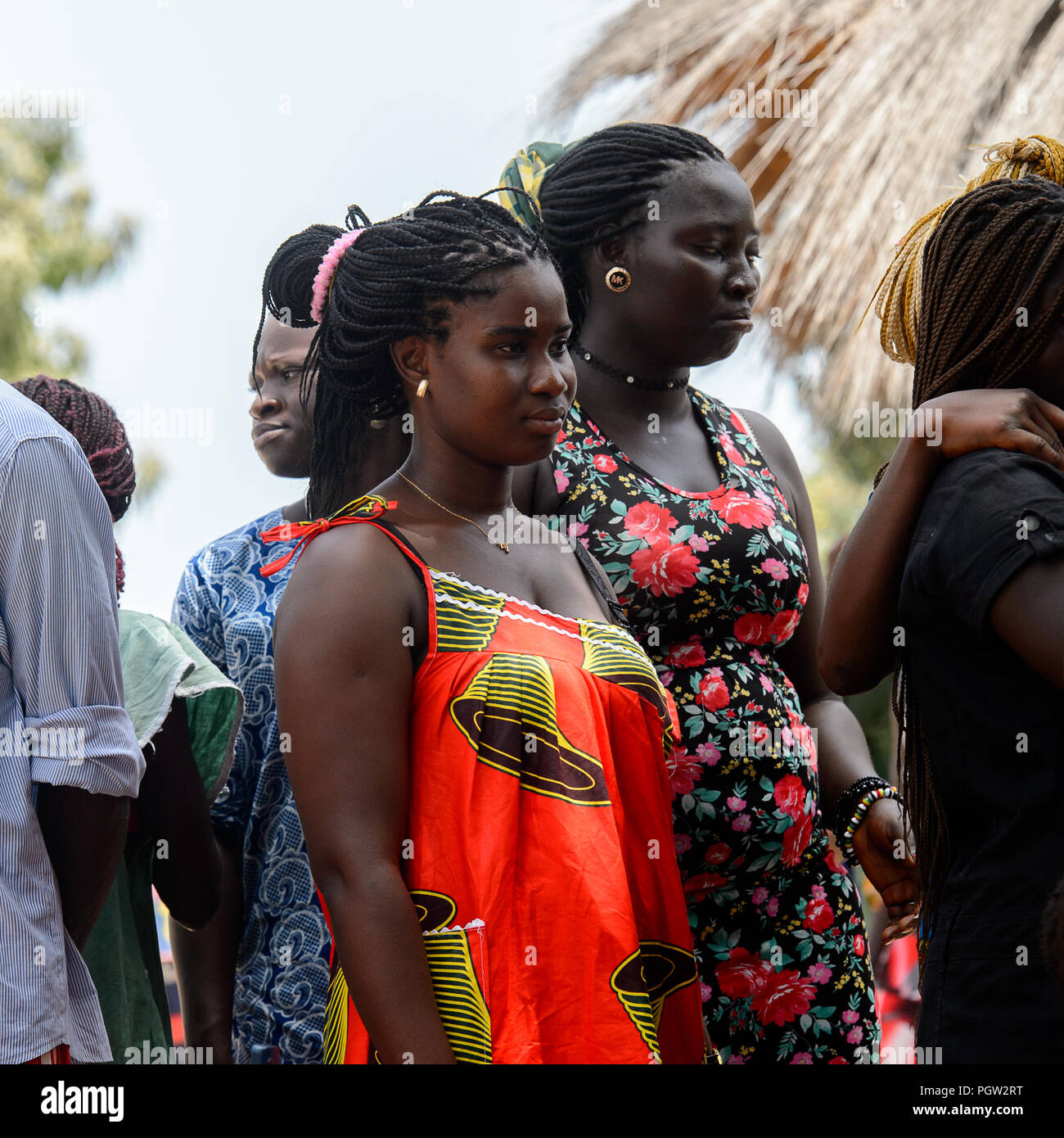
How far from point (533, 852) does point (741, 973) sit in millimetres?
839

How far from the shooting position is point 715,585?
2588mm

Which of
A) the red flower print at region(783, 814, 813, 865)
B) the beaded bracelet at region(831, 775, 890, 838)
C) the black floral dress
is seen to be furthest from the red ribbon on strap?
the beaded bracelet at region(831, 775, 890, 838)

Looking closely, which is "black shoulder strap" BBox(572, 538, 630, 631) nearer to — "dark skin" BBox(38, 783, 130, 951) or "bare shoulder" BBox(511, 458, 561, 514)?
"bare shoulder" BBox(511, 458, 561, 514)

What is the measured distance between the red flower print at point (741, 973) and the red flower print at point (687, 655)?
53 centimetres

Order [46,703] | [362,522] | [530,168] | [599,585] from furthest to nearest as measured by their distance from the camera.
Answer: [530,168] < [599,585] < [362,522] < [46,703]

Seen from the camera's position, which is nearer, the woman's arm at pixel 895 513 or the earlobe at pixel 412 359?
the woman's arm at pixel 895 513

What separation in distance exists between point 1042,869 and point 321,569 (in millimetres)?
1046

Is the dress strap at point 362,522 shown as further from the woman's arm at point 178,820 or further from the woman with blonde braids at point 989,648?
the woman with blonde braids at point 989,648

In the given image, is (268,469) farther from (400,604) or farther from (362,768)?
(362,768)

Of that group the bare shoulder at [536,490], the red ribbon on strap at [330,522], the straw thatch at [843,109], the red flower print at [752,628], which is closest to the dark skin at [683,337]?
the bare shoulder at [536,490]

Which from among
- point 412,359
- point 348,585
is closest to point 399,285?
point 412,359

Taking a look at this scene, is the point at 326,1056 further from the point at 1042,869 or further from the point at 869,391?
the point at 869,391

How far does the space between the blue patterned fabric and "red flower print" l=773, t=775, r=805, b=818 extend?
0.97 meters

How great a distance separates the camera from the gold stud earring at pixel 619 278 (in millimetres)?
2795
